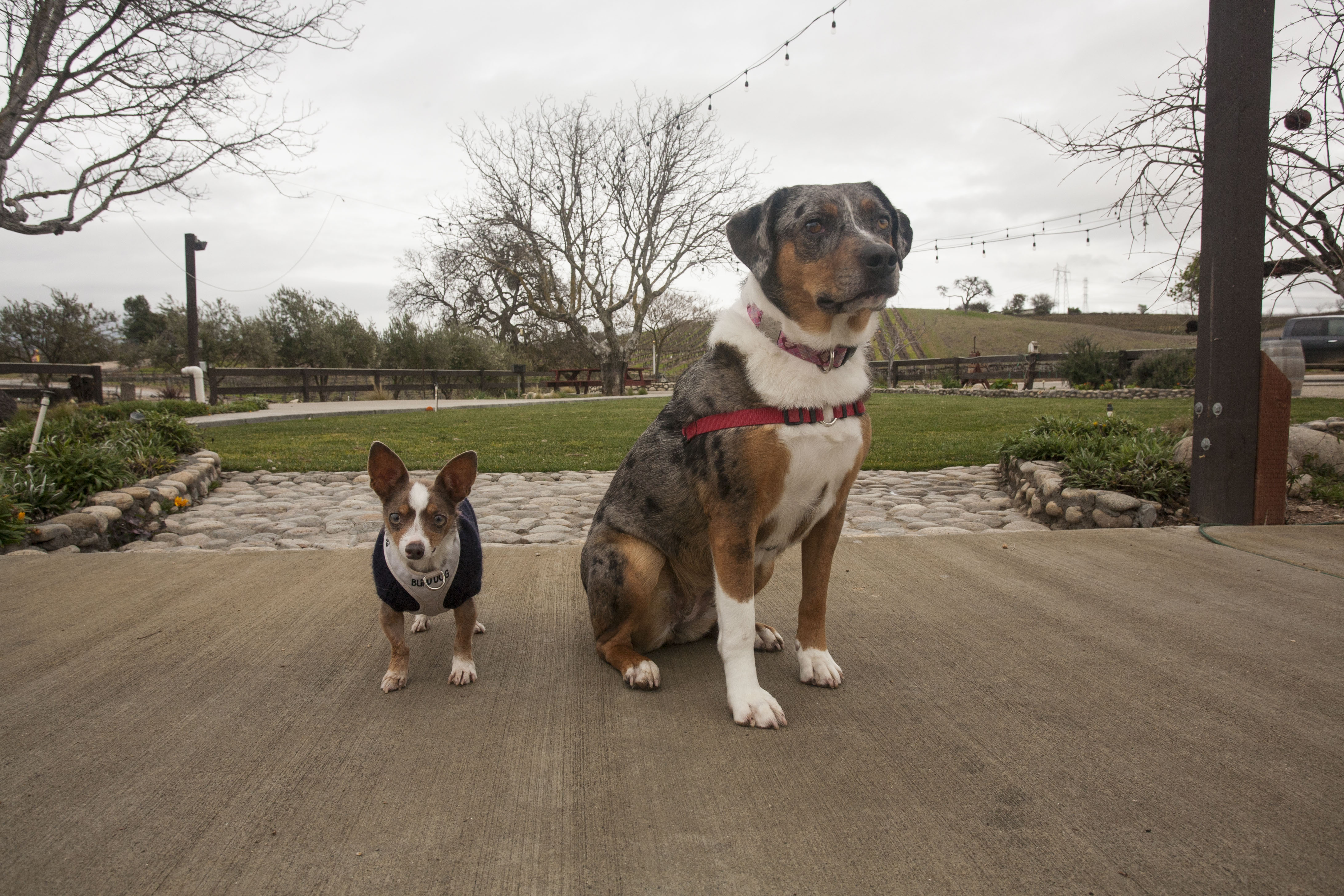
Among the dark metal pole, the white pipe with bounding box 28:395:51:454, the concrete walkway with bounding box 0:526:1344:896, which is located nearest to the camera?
the concrete walkway with bounding box 0:526:1344:896

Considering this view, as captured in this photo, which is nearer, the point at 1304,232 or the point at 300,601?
the point at 300,601

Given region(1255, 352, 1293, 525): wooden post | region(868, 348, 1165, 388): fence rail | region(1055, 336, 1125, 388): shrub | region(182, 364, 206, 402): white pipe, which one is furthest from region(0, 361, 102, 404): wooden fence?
region(1055, 336, 1125, 388): shrub

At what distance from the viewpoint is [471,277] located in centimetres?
3222

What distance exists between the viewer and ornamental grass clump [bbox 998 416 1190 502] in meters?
5.16

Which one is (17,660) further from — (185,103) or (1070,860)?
(185,103)

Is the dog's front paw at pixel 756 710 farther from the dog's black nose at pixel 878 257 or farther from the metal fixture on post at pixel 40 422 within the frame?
the metal fixture on post at pixel 40 422

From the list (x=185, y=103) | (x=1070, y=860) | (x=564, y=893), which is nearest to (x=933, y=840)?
(x=1070, y=860)

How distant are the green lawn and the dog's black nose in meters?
6.11

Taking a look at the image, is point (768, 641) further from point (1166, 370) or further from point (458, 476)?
point (1166, 370)

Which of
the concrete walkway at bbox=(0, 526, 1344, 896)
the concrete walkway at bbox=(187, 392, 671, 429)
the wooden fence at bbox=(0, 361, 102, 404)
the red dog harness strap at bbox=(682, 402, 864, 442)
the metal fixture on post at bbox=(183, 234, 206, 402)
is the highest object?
the metal fixture on post at bbox=(183, 234, 206, 402)

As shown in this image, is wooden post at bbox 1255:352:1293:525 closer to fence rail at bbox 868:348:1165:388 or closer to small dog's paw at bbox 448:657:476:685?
small dog's paw at bbox 448:657:476:685

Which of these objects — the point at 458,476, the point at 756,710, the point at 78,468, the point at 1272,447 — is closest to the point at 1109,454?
the point at 1272,447

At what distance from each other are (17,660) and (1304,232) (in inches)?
326

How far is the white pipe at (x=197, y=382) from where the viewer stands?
59.0 ft
